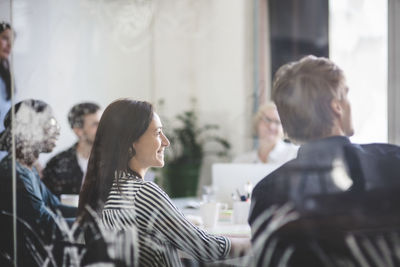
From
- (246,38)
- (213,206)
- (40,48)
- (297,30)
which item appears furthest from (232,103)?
(40,48)

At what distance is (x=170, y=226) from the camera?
4.41 ft

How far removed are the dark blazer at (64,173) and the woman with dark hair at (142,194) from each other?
0.22 meters

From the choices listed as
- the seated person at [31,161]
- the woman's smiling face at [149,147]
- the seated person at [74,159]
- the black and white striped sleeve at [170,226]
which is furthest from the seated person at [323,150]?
the seated person at [31,161]

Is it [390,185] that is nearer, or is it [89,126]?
[390,185]

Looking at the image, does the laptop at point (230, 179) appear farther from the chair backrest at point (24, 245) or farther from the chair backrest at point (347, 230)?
the chair backrest at point (24, 245)

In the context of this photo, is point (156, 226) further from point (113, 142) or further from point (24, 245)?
point (24, 245)

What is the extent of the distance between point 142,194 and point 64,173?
45 centimetres

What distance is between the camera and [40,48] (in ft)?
5.09

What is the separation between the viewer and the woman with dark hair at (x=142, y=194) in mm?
1352

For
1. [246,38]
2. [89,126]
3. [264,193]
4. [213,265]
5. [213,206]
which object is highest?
[246,38]

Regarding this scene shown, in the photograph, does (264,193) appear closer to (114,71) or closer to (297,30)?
(114,71)

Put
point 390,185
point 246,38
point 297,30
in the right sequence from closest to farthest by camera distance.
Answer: point 390,185 → point 297,30 → point 246,38

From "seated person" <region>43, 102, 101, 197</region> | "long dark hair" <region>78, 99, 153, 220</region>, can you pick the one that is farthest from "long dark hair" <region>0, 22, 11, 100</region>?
"long dark hair" <region>78, 99, 153, 220</region>

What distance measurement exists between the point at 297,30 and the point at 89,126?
1.97 metres
